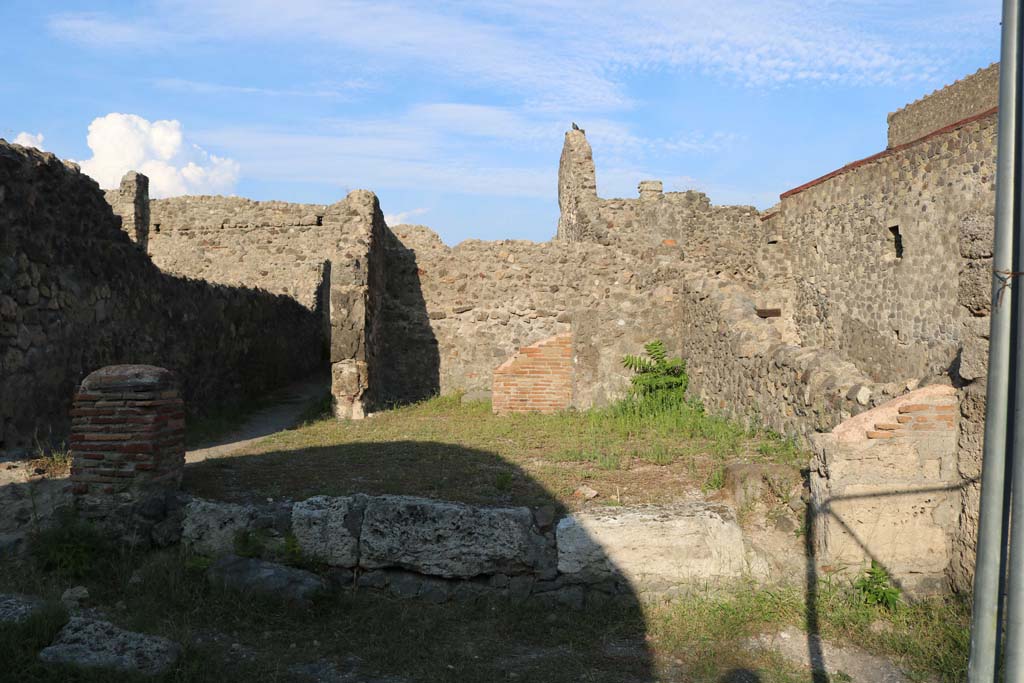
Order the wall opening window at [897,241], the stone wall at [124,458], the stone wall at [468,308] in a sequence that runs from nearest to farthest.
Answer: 1. the stone wall at [124,458]
2. the stone wall at [468,308]
3. the wall opening window at [897,241]

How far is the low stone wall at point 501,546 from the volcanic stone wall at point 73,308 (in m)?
3.25

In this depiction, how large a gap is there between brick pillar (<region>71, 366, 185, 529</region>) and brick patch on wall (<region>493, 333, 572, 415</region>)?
5.01m

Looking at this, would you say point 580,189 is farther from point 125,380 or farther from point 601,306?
point 125,380

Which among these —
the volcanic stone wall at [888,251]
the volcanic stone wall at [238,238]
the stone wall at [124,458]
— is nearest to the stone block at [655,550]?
the stone wall at [124,458]

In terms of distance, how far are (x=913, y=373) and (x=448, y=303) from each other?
757 cm

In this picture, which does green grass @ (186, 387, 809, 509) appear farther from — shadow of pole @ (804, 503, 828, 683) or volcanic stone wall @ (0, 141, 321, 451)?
volcanic stone wall @ (0, 141, 321, 451)

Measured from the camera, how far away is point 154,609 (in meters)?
4.73

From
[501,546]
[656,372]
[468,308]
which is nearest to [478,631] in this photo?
[501,546]

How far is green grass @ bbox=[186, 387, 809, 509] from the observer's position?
235 inches

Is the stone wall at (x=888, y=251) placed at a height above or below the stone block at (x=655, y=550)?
above

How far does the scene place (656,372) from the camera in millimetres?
9977

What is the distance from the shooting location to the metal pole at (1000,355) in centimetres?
232

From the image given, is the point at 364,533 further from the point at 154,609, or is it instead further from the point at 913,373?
the point at 913,373

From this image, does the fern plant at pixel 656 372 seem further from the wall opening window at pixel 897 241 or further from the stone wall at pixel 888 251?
the wall opening window at pixel 897 241
